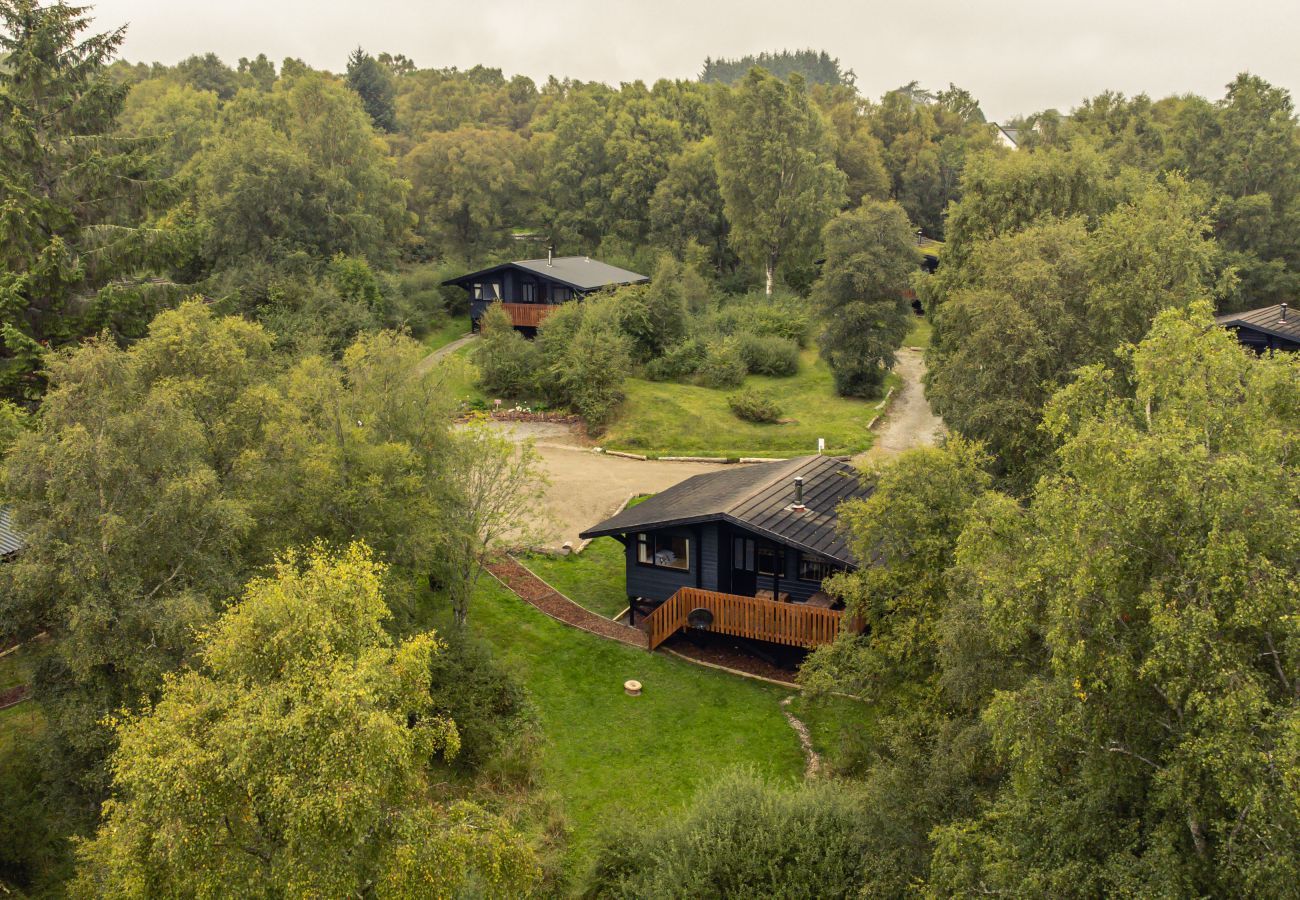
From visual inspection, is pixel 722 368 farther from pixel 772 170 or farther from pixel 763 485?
pixel 763 485

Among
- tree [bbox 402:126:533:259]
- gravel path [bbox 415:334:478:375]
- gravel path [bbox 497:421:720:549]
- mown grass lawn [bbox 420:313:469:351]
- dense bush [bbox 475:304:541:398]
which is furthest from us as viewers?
tree [bbox 402:126:533:259]

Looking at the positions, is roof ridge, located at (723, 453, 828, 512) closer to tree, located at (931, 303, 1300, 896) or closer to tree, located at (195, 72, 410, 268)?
tree, located at (931, 303, 1300, 896)

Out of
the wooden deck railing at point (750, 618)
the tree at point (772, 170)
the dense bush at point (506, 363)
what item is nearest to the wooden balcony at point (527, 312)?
the dense bush at point (506, 363)

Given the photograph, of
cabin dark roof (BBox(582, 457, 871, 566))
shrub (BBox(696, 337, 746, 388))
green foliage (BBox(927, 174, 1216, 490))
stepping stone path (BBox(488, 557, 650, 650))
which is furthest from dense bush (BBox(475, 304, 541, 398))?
green foliage (BBox(927, 174, 1216, 490))

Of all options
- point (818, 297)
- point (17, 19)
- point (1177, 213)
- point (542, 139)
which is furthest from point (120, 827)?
point (542, 139)

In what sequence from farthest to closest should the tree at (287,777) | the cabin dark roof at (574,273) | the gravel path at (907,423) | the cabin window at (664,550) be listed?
the cabin dark roof at (574,273) < the gravel path at (907,423) < the cabin window at (664,550) < the tree at (287,777)

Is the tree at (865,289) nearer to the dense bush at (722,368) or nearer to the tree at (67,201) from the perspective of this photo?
the dense bush at (722,368)
